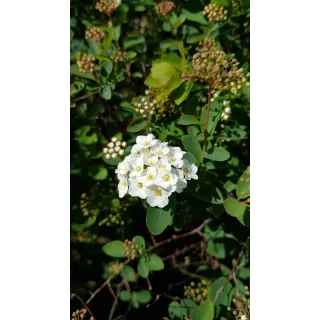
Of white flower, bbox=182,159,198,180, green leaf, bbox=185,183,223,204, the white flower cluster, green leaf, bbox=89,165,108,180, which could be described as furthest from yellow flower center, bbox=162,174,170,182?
green leaf, bbox=89,165,108,180

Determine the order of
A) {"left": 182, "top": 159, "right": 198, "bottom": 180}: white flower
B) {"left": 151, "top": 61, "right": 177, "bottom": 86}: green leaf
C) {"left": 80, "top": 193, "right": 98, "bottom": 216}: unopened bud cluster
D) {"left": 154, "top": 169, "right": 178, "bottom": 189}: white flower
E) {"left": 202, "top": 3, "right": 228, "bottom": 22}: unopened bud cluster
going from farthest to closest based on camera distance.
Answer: {"left": 80, "top": 193, "right": 98, "bottom": 216}: unopened bud cluster, {"left": 202, "top": 3, "right": 228, "bottom": 22}: unopened bud cluster, {"left": 151, "top": 61, "right": 177, "bottom": 86}: green leaf, {"left": 182, "top": 159, "right": 198, "bottom": 180}: white flower, {"left": 154, "top": 169, "right": 178, "bottom": 189}: white flower

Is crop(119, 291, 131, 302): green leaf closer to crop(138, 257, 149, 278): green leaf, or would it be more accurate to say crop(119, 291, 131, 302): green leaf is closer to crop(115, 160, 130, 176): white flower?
crop(138, 257, 149, 278): green leaf

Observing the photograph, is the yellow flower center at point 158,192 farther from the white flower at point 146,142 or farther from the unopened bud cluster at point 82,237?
the unopened bud cluster at point 82,237

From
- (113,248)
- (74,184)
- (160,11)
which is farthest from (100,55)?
(113,248)

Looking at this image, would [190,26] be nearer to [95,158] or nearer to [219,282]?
[95,158]

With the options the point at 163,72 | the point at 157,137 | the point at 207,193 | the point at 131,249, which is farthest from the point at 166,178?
the point at 131,249

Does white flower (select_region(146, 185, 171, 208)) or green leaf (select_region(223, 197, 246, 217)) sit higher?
white flower (select_region(146, 185, 171, 208))

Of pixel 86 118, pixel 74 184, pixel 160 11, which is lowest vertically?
pixel 74 184

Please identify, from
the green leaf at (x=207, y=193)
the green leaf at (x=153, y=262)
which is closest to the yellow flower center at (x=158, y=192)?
the green leaf at (x=207, y=193)
